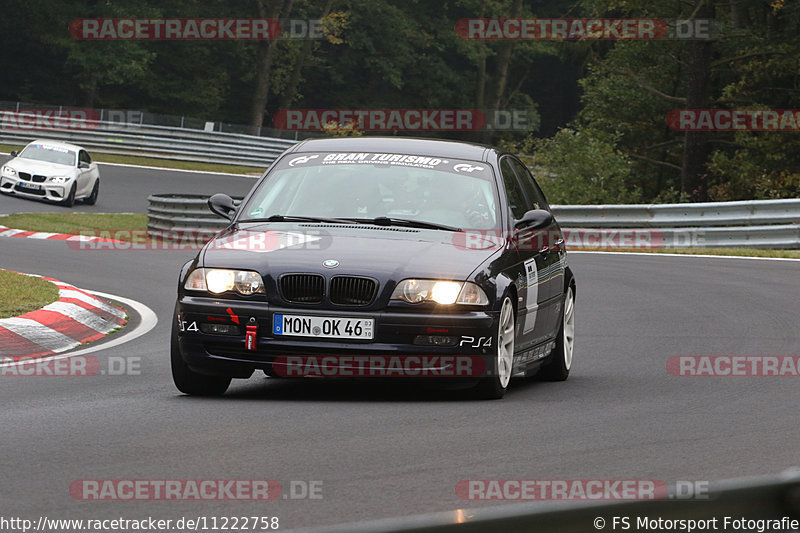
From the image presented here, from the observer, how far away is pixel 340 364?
737 cm

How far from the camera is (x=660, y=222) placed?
23969 millimetres

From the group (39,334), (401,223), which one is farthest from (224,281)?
(39,334)

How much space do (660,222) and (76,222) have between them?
37.3 feet

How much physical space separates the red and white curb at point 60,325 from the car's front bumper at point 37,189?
17.3m

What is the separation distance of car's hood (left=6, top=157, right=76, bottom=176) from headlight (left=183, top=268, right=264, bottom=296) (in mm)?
23161

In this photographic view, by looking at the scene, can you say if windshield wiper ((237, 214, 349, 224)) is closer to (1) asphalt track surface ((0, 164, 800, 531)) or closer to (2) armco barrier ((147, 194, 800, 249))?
(1) asphalt track surface ((0, 164, 800, 531))

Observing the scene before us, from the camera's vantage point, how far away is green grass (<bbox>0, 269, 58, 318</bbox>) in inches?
449

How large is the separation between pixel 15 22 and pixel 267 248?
5709 centimetres

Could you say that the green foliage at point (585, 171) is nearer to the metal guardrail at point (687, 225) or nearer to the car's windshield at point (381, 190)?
the metal guardrail at point (687, 225)

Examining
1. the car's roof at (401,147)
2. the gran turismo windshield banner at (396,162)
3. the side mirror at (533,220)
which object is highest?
the car's roof at (401,147)

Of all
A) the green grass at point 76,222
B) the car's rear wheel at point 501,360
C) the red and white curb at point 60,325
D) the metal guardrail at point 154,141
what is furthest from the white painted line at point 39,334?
the metal guardrail at point 154,141

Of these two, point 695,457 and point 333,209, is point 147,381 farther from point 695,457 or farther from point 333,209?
point 695,457

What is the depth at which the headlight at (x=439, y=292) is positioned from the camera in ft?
24.3

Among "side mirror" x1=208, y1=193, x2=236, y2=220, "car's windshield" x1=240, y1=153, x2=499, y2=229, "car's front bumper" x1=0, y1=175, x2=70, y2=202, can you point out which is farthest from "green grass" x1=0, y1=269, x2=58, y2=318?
"car's front bumper" x1=0, y1=175, x2=70, y2=202
